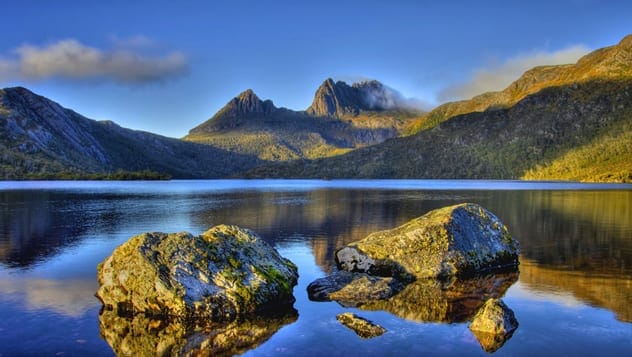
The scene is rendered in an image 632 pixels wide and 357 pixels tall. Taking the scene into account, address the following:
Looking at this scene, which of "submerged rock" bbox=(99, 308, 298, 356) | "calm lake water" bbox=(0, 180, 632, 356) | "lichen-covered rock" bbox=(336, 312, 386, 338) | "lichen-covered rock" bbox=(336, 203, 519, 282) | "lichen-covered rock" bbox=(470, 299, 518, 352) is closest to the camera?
"submerged rock" bbox=(99, 308, 298, 356)

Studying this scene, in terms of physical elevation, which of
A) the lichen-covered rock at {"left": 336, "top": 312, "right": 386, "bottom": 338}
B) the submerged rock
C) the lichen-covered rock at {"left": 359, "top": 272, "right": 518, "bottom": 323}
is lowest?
the submerged rock

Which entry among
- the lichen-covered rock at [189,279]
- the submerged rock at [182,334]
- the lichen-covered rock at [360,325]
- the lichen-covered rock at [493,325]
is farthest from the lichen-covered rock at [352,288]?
the lichen-covered rock at [493,325]

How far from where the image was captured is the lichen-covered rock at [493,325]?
13016mm

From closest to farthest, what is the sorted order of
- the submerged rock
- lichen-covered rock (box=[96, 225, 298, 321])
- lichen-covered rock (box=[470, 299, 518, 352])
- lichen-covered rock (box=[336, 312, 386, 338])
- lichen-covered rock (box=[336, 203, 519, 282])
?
the submerged rock → lichen-covered rock (box=[470, 299, 518, 352]) → lichen-covered rock (box=[336, 312, 386, 338]) → lichen-covered rock (box=[96, 225, 298, 321]) → lichen-covered rock (box=[336, 203, 519, 282])

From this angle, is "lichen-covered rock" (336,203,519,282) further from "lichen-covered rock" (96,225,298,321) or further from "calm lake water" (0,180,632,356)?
"lichen-covered rock" (96,225,298,321)

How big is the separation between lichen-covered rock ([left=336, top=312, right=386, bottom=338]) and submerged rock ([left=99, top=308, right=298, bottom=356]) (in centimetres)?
176

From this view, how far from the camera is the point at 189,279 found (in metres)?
16.0

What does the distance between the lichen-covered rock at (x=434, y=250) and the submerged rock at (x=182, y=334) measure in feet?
22.9

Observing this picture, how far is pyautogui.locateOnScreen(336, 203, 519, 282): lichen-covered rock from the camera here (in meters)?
21.3

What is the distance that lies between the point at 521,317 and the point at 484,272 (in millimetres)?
7231

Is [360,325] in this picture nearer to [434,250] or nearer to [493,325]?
[493,325]

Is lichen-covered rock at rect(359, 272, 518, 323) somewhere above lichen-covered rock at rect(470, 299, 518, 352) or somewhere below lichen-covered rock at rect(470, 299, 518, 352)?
below

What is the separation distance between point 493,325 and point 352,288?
5.93 metres

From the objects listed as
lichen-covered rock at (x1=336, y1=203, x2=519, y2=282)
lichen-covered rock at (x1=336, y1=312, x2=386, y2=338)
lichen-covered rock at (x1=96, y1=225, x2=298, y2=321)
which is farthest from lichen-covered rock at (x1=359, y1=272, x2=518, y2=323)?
lichen-covered rock at (x1=96, y1=225, x2=298, y2=321)
